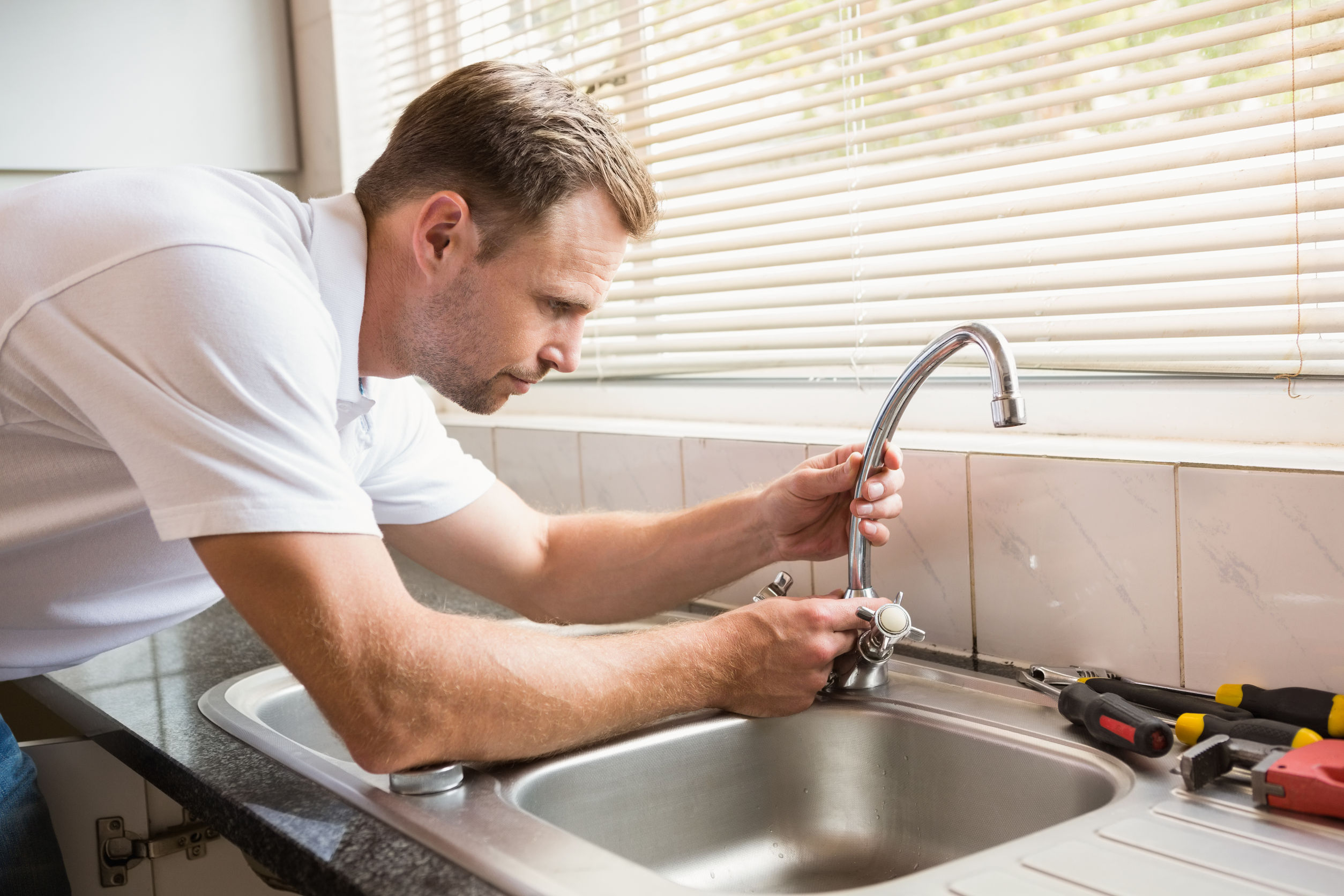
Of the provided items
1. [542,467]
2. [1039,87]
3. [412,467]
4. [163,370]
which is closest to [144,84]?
[542,467]

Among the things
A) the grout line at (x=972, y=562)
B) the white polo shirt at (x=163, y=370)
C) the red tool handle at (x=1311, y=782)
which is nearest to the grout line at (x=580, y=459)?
the white polo shirt at (x=163, y=370)

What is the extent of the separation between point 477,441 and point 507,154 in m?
0.98

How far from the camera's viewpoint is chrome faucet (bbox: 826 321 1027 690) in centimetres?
94

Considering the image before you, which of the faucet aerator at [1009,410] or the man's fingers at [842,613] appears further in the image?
the man's fingers at [842,613]

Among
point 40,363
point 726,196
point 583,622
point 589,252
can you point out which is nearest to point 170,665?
point 583,622

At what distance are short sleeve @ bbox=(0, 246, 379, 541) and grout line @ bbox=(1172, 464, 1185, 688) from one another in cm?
70

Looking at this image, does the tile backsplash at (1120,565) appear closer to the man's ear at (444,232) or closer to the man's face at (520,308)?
the man's face at (520,308)

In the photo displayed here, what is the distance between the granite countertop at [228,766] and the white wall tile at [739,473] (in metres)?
0.33

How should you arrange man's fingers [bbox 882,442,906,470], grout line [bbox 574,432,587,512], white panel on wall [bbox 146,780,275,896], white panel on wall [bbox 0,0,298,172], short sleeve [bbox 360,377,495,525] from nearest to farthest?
man's fingers [bbox 882,442,906,470], white panel on wall [bbox 146,780,275,896], short sleeve [bbox 360,377,495,525], grout line [bbox 574,432,587,512], white panel on wall [bbox 0,0,298,172]

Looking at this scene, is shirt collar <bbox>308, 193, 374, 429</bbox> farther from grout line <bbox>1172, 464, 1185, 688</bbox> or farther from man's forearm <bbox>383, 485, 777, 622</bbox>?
grout line <bbox>1172, 464, 1185, 688</bbox>

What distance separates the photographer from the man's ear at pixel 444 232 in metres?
1.11

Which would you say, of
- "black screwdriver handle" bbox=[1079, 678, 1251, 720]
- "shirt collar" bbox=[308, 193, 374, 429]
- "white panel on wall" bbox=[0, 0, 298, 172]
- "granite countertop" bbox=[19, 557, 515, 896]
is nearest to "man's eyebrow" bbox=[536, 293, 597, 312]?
"shirt collar" bbox=[308, 193, 374, 429]

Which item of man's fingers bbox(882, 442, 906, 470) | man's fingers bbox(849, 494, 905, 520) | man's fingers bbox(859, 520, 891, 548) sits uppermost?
man's fingers bbox(882, 442, 906, 470)

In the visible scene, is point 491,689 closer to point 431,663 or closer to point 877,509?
point 431,663
